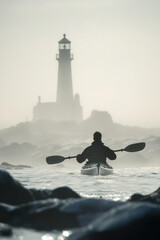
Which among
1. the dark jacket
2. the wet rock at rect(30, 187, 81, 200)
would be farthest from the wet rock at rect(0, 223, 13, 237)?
the dark jacket

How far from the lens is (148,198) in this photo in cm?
844

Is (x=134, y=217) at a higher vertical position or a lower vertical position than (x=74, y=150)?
lower

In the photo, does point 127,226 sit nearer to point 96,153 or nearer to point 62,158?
point 96,153

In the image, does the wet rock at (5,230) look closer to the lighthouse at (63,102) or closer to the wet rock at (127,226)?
the wet rock at (127,226)

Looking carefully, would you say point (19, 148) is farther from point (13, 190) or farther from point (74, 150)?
point (13, 190)

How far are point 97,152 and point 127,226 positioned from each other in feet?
42.2

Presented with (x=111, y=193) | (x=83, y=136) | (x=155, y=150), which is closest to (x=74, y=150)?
(x=83, y=136)

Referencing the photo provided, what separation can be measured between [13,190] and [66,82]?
69.2 metres

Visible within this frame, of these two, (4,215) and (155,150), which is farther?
(155,150)

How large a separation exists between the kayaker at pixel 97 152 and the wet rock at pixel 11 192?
379 inches

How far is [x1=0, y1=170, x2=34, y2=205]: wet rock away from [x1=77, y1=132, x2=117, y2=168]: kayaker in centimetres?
962

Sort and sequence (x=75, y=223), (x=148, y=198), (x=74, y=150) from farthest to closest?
(x=74, y=150) < (x=148, y=198) < (x=75, y=223)

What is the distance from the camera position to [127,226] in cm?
582

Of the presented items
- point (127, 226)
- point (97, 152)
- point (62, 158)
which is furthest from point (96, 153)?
point (127, 226)
